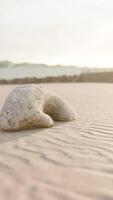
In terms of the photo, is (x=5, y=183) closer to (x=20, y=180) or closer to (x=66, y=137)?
(x=20, y=180)

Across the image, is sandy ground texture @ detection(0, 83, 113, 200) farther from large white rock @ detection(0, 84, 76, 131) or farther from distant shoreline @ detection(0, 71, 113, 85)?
distant shoreline @ detection(0, 71, 113, 85)

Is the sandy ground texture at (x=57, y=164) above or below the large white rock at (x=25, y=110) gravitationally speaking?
below

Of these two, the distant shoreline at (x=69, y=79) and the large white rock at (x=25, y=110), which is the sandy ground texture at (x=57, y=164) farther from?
the distant shoreline at (x=69, y=79)

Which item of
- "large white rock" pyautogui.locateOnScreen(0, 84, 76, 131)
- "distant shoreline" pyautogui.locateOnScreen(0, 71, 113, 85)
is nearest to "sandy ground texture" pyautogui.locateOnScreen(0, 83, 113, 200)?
"large white rock" pyautogui.locateOnScreen(0, 84, 76, 131)

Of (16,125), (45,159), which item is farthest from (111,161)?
(16,125)

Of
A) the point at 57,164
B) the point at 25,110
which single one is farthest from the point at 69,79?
the point at 57,164

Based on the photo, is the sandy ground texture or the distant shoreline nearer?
the sandy ground texture

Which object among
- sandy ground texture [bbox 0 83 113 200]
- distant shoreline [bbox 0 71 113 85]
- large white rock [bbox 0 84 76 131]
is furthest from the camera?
distant shoreline [bbox 0 71 113 85]

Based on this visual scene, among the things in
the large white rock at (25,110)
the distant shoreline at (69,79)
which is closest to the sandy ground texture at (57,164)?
the large white rock at (25,110)

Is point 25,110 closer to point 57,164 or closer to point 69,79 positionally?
point 57,164
